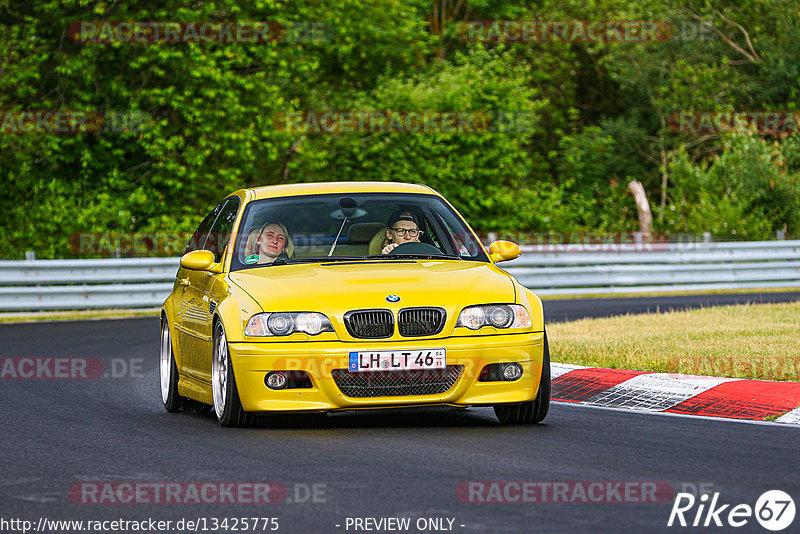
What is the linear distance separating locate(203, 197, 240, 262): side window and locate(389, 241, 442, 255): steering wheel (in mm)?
1121

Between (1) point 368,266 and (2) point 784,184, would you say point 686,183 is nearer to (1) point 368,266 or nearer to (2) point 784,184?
(2) point 784,184

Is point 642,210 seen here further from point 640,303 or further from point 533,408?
point 533,408

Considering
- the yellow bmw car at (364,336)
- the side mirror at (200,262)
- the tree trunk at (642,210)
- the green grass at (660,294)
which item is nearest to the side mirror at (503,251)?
the yellow bmw car at (364,336)

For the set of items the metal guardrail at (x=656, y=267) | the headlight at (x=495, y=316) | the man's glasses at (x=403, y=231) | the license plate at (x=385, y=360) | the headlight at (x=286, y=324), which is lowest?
the metal guardrail at (x=656, y=267)

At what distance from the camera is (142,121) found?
99.3 feet

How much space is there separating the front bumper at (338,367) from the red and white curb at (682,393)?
1.64 meters

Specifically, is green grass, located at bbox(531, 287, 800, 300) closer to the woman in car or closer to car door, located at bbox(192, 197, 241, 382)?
car door, located at bbox(192, 197, 241, 382)

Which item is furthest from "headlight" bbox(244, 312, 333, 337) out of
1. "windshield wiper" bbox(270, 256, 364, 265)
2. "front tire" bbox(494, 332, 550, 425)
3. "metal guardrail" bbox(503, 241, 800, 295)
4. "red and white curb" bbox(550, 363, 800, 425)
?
"metal guardrail" bbox(503, 241, 800, 295)

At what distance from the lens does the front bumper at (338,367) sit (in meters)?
8.29

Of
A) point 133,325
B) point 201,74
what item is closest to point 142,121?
point 201,74

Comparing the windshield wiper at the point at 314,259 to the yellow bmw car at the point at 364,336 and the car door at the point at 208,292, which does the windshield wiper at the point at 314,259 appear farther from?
the car door at the point at 208,292

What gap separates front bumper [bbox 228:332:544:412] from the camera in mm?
8289

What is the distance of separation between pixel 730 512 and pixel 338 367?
2.97 meters

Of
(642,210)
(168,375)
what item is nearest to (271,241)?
(168,375)
